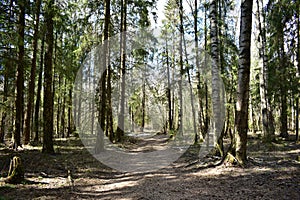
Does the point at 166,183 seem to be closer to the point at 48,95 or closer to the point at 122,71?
the point at 48,95

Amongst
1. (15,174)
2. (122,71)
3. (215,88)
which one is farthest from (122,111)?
(15,174)

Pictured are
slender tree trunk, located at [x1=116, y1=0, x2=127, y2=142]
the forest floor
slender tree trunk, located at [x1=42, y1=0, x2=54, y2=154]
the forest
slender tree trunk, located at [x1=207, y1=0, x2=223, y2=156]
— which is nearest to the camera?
the forest floor

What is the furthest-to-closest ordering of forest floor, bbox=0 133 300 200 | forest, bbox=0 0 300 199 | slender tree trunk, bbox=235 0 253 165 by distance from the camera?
slender tree trunk, bbox=235 0 253 165 < forest, bbox=0 0 300 199 < forest floor, bbox=0 133 300 200

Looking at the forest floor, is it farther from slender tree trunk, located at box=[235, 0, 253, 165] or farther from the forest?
slender tree trunk, located at box=[235, 0, 253, 165]

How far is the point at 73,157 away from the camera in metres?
11.1

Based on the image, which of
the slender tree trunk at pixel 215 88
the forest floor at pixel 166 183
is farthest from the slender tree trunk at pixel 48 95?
the slender tree trunk at pixel 215 88

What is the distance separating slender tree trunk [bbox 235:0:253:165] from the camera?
24.0 ft

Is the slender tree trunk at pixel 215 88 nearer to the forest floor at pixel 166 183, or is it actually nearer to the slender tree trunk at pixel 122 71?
the forest floor at pixel 166 183

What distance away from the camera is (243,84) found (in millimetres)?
7477

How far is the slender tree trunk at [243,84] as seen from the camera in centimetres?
733

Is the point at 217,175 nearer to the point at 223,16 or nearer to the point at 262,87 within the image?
the point at 262,87

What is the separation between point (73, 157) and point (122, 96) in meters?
7.00

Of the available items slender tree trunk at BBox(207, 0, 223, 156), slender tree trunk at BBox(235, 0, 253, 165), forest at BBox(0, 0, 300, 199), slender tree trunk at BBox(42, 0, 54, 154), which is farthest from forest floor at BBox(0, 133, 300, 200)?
slender tree trunk at BBox(42, 0, 54, 154)

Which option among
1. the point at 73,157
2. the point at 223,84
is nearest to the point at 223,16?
the point at 223,84
